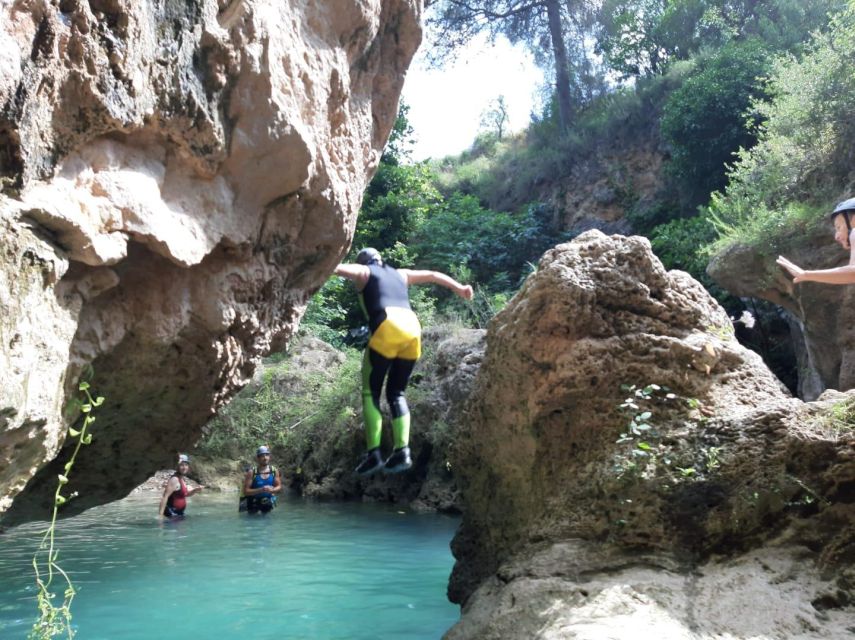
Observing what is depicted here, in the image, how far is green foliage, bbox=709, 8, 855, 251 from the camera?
12680 mm

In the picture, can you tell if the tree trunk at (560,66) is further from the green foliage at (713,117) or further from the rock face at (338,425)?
the rock face at (338,425)

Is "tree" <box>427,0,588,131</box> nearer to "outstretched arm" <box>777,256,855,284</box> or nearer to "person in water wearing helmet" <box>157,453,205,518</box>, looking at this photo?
"person in water wearing helmet" <box>157,453,205,518</box>

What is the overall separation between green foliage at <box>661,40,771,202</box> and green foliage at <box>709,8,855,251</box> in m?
4.30

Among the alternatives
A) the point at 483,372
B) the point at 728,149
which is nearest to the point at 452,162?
the point at 728,149

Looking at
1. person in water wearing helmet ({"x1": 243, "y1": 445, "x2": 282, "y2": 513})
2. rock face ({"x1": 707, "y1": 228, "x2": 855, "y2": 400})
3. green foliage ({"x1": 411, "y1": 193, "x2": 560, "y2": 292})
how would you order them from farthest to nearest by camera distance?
green foliage ({"x1": 411, "y1": 193, "x2": 560, "y2": 292})
person in water wearing helmet ({"x1": 243, "y1": 445, "x2": 282, "y2": 513})
rock face ({"x1": 707, "y1": 228, "x2": 855, "y2": 400})

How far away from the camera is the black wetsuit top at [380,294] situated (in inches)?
235

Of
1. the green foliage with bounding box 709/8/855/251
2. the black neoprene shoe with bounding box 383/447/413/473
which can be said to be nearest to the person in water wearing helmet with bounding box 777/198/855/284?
the black neoprene shoe with bounding box 383/447/413/473

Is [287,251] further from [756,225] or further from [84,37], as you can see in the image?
[756,225]

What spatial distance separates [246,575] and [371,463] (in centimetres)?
372

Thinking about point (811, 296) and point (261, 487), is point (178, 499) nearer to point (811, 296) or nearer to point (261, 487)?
point (261, 487)

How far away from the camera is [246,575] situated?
866 centimetres

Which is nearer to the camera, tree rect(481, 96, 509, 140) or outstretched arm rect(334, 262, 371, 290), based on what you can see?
outstretched arm rect(334, 262, 371, 290)

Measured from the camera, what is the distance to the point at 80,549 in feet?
33.8

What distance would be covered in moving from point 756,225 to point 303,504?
9.45 meters
